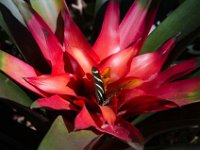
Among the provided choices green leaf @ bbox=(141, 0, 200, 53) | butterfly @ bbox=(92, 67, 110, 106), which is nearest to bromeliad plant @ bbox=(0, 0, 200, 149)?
butterfly @ bbox=(92, 67, 110, 106)

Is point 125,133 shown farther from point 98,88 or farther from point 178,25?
point 178,25

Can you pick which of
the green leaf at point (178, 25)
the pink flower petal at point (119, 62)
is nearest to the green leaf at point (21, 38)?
the pink flower petal at point (119, 62)

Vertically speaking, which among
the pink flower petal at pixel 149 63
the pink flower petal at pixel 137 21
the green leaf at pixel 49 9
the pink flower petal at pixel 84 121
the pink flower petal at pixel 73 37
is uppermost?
the green leaf at pixel 49 9

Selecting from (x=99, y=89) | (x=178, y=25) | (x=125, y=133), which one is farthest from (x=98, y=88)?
(x=178, y=25)

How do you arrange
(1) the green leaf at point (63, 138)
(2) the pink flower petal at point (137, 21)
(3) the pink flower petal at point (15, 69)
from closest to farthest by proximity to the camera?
(1) the green leaf at point (63, 138)
(3) the pink flower petal at point (15, 69)
(2) the pink flower petal at point (137, 21)

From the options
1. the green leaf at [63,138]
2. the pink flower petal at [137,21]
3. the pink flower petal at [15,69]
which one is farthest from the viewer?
the pink flower petal at [137,21]

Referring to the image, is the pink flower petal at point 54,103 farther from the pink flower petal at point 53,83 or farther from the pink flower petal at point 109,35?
the pink flower petal at point 109,35

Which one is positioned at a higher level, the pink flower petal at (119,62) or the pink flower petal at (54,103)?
the pink flower petal at (54,103)
